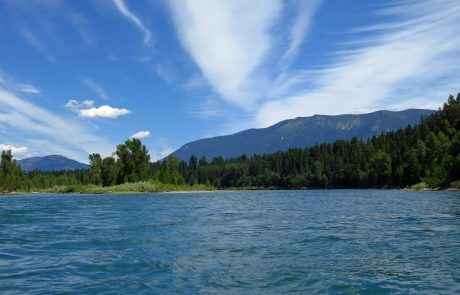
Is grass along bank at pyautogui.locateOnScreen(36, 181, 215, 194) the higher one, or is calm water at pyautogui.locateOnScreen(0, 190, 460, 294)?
grass along bank at pyautogui.locateOnScreen(36, 181, 215, 194)

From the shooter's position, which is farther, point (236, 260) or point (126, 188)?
point (126, 188)

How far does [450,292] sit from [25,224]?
27103 mm

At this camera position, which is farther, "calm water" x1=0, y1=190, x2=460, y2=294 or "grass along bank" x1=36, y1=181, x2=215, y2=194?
"grass along bank" x1=36, y1=181, x2=215, y2=194

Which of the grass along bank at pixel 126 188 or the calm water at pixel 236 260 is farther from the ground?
the grass along bank at pixel 126 188

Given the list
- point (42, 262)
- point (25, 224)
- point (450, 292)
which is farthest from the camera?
point (25, 224)

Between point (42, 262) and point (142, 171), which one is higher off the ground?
point (142, 171)

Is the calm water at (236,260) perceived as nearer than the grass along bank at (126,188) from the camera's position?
Yes

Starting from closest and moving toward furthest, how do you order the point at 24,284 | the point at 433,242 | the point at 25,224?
the point at 24,284 → the point at 433,242 → the point at 25,224

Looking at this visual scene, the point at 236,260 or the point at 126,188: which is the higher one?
the point at 126,188

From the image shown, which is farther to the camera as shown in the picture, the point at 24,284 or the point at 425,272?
the point at 425,272

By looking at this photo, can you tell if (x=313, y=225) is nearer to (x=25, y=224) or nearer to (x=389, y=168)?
(x=25, y=224)

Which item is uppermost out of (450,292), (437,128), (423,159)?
(437,128)

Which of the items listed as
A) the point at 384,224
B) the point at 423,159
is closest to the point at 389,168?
the point at 423,159

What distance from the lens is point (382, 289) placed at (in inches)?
467
